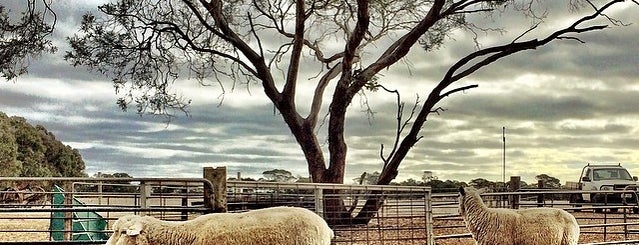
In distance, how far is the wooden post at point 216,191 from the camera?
7.25 meters

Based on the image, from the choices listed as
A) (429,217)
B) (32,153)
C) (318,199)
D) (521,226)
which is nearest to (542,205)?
(429,217)

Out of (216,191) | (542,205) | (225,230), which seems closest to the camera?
(225,230)

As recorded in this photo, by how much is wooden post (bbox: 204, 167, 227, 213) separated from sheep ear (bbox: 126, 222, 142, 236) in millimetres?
1210

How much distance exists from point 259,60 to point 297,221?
10.2 m

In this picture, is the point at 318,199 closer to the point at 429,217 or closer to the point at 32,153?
the point at 429,217

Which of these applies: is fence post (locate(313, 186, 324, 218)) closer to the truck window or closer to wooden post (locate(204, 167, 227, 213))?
wooden post (locate(204, 167, 227, 213))

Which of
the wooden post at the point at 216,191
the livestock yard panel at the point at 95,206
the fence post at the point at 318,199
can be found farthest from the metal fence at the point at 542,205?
the wooden post at the point at 216,191

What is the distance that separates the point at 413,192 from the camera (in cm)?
1120

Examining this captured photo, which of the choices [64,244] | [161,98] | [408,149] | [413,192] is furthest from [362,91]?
[64,244]

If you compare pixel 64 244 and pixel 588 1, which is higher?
pixel 588 1

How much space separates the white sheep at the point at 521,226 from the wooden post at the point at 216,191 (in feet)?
11.7

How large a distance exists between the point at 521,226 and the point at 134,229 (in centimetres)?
495

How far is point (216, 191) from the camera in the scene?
7254 millimetres

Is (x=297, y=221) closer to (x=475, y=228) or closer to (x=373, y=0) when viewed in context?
(x=475, y=228)
